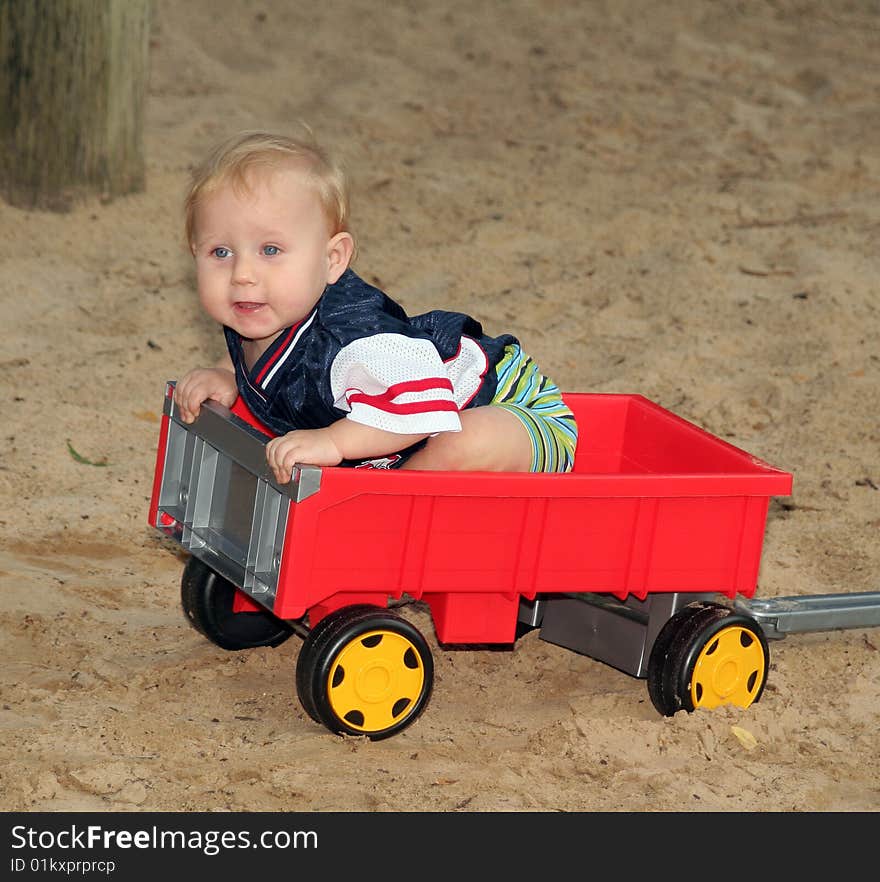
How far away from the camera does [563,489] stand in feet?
8.33

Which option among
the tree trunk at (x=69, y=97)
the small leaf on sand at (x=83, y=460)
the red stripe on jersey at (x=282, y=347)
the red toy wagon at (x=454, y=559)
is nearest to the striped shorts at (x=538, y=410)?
the red toy wagon at (x=454, y=559)

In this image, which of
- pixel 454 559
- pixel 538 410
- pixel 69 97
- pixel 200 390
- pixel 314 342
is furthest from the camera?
pixel 69 97

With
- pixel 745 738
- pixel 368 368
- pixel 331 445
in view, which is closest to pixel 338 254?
pixel 368 368

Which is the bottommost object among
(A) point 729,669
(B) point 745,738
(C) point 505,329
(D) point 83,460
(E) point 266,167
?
(B) point 745,738

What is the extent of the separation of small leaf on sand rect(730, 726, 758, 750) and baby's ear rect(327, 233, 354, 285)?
1.12 metres

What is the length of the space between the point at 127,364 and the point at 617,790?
7.70ft

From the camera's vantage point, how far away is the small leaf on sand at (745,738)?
267 cm

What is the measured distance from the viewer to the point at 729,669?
2.76 meters

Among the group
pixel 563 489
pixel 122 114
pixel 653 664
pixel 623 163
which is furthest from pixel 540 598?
pixel 623 163

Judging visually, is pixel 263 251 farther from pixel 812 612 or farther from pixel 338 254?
pixel 812 612

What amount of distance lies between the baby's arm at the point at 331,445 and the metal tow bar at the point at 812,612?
796 mm

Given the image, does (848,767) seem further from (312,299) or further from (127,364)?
(127,364)

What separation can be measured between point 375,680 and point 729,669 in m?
0.69

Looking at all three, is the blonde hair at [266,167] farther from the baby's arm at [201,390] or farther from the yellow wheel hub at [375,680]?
the yellow wheel hub at [375,680]
